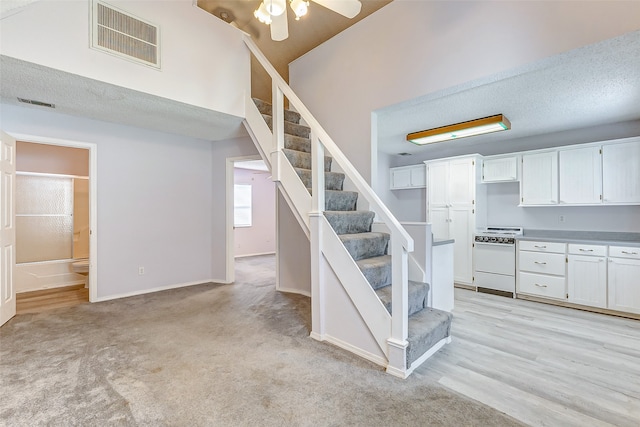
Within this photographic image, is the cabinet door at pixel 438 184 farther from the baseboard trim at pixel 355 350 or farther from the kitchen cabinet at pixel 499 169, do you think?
the baseboard trim at pixel 355 350

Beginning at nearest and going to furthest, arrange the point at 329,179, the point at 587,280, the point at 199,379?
1. the point at 199,379
2. the point at 329,179
3. the point at 587,280

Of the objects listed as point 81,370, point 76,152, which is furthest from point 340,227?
point 76,152

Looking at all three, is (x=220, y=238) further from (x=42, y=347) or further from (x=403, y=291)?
(x=403, y=291)

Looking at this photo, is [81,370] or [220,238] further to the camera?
[220,238]

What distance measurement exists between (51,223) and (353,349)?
5.18 m

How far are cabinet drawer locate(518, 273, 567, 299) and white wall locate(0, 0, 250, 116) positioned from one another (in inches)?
174

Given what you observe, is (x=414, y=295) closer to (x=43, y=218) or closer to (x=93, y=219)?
(x=93, y=219)

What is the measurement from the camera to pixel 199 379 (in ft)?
6.47

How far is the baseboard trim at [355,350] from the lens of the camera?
7.03 feet

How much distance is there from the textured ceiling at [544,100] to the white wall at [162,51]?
1.90 m

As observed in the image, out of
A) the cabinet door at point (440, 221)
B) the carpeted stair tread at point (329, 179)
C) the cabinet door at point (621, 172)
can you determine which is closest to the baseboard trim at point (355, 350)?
the carpeted stair tread at point (329, 179)

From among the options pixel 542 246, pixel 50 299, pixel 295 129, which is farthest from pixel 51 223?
pixel 542 246

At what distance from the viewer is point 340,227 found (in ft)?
9.07

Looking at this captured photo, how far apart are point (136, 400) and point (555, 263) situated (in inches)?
184
